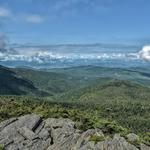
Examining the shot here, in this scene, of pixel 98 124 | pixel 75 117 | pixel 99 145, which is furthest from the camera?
pixel 75 117

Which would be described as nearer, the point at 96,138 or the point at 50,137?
the point at 96,138

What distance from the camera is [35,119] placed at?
154 meters

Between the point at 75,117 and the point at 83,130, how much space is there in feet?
118

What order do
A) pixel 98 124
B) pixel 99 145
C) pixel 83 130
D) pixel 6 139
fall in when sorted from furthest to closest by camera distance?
pixel 98 124 → pixel 83 130 → pixel 6 139 → pixel 99 145

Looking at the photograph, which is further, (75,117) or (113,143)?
(75,117)

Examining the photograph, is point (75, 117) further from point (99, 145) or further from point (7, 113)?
point (99, 145)

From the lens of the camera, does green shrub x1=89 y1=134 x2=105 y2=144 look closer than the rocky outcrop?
No

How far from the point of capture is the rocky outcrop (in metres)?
126

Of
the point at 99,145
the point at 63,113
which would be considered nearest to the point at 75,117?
the point at 63,113

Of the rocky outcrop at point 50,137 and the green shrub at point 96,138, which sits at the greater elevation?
the green shrub at point 96,138

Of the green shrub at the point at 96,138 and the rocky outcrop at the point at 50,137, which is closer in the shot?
the rocky outcrop at the point at 50,137

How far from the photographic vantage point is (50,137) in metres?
139

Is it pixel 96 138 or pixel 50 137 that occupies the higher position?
pixel 96 138

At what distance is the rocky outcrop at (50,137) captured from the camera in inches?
4973
